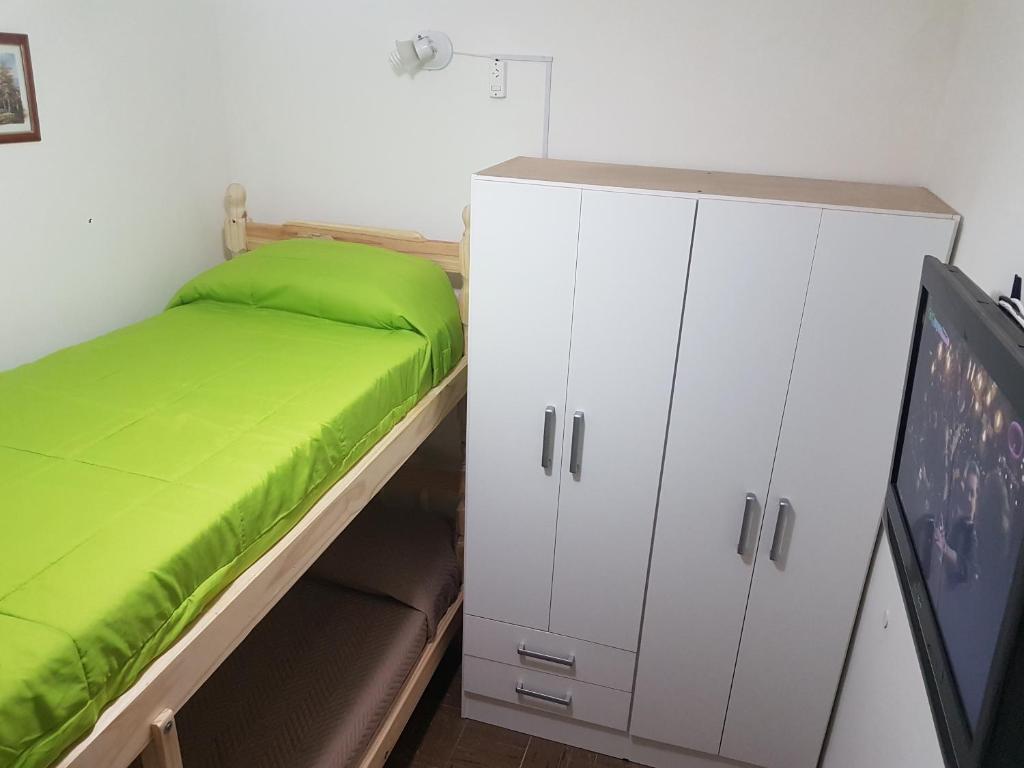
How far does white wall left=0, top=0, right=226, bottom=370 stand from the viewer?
2.13m

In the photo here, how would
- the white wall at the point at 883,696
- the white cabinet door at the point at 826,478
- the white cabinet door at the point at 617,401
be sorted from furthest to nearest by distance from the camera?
the white cabinet door at the point at 617,401 → the white cabinet door at the point at 826,478 → the white wall at the point at 883,696

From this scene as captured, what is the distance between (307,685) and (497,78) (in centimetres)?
183

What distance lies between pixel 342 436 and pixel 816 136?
5.03 feet

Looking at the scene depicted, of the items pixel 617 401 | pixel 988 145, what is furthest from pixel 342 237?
pixel 988 145

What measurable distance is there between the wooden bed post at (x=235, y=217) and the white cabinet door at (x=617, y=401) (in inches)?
56.3

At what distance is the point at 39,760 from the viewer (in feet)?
3.48

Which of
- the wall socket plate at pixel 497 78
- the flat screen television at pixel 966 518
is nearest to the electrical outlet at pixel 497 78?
the wall socket plate at pixel 497 78

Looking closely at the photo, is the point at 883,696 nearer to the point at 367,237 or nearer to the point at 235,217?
the point at 367,237

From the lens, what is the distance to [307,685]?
210 cm

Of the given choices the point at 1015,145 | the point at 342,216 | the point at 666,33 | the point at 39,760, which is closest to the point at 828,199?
the point at 1015,145

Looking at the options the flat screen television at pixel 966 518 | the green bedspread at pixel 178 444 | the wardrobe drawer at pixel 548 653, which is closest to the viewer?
the flat screen television at pixel 966 518

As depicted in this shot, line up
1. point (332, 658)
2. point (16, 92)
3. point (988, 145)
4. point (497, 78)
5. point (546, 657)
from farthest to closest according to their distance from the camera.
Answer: point (497, 78) → point (546, 657) → point (332, 658) → point (16, 92) → point (988, 145)

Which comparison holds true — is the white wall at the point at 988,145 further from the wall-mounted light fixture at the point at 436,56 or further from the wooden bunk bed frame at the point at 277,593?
the wooden bunk bed frame at the point at 277,593

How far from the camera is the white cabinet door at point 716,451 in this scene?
1.81m
